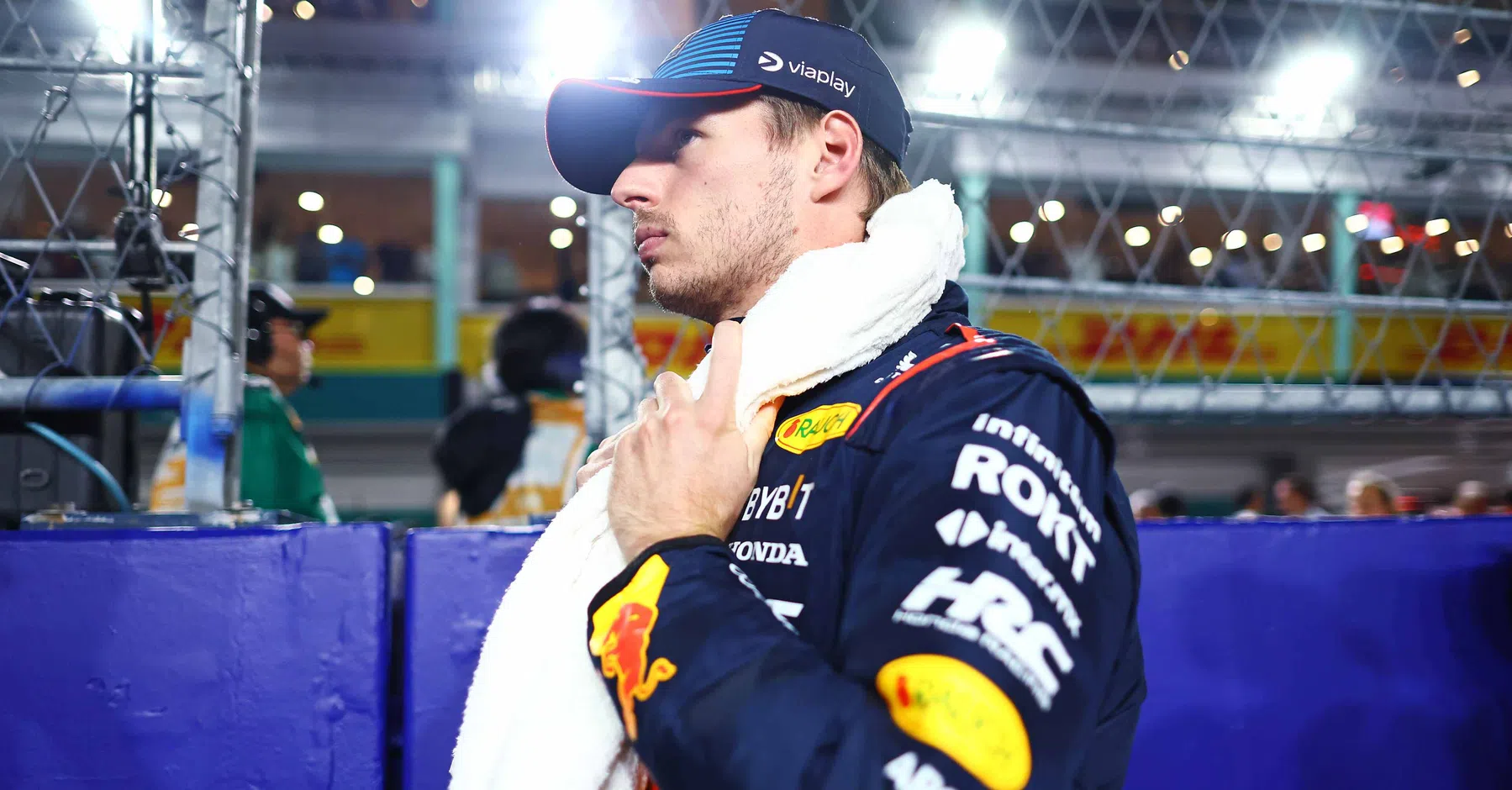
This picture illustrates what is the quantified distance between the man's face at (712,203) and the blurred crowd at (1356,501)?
424 cm

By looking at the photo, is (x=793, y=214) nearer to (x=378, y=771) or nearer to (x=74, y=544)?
(x=378, y=771)

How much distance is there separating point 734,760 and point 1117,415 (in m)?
1.52

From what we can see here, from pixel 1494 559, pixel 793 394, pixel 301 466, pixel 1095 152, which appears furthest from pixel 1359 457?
pixel 793 394

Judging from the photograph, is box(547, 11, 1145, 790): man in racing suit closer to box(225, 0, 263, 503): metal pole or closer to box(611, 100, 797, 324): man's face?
box(611, 100, 797, 324): man's face

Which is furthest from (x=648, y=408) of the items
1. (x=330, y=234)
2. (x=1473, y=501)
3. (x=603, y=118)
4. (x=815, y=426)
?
(x=330, y=234)

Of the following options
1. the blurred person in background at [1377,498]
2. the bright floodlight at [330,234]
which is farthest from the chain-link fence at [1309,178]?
the bright floodlight at [330,234]

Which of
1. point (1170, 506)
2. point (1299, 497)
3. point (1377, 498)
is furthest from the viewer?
point (1170, 506)

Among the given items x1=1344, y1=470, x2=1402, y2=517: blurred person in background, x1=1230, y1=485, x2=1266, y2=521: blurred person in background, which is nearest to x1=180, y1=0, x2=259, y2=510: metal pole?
x1=1344, y1=470, x2=1402, y2=517: blurred person in background

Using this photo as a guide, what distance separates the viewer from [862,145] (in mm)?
1360

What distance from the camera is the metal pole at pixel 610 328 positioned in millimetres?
1847

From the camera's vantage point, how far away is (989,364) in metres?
1.01

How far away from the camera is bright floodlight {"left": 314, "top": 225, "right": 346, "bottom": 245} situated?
9.88m

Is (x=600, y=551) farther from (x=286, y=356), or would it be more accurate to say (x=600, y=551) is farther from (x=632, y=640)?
(x=286, y=356)

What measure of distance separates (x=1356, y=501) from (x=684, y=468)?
7005 mm
